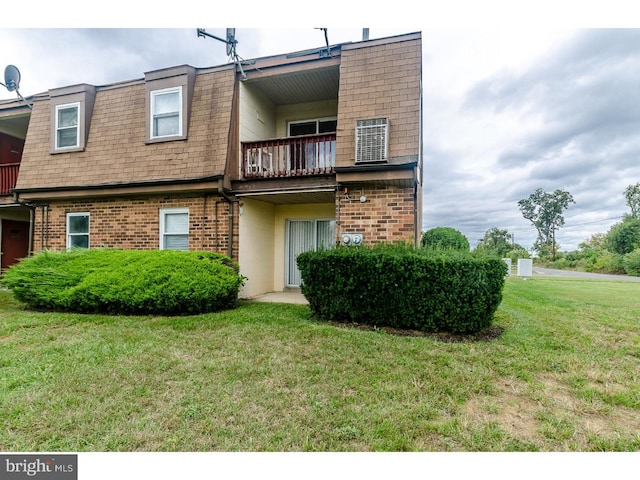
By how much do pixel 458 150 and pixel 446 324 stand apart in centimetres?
1182

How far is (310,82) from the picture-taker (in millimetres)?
8242

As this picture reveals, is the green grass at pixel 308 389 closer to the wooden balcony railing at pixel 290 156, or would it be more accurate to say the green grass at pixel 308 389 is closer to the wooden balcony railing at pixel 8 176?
the wooden balcony railing at pixel 290 156

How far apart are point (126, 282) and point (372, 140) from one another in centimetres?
557

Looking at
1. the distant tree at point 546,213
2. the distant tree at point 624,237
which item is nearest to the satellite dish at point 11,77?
the distant tree at point 624,237

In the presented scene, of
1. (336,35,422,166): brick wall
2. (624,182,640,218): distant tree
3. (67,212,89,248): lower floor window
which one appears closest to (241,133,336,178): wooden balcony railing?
(336,35,422,166): brick wall

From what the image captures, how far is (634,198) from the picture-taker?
25984mm

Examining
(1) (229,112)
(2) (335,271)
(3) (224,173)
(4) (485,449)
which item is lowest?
(4) (485,449)

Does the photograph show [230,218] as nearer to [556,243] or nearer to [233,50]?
[233,50]

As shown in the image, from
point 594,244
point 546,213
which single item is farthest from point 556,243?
point 594,244

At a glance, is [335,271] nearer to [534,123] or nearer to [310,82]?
[310,82]

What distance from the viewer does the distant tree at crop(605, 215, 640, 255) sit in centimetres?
2356

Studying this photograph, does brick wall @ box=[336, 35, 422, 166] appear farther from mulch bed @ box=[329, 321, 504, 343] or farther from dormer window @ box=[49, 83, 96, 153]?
dormer window @ box=[49, 83, 96, 153]

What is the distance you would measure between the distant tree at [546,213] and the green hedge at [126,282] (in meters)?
39.1

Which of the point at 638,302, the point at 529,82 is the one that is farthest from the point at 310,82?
the point at 638,302
